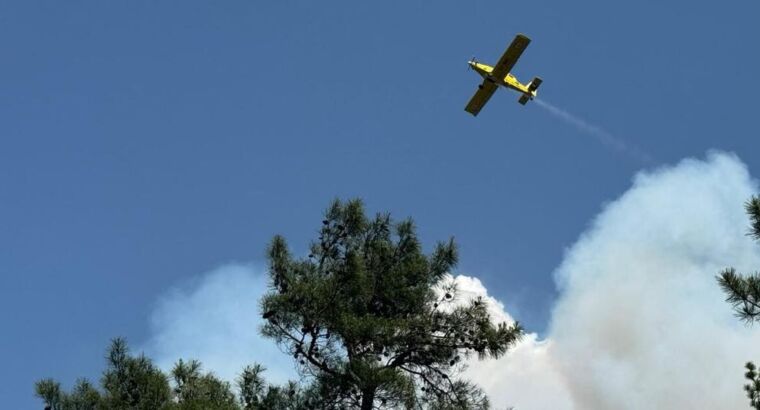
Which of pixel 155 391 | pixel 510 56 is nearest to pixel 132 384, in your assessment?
pixel 155 391

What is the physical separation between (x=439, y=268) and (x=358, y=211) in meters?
2.21

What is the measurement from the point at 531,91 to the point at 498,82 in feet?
6.99

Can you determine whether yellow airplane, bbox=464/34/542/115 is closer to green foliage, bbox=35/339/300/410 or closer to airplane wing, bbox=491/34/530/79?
airplane wing, bbox=491/34/530/79

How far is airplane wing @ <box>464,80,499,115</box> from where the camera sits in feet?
140

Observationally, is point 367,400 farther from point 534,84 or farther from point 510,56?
point 534,84

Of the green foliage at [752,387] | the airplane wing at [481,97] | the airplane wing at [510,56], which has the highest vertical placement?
the airplane wing at [481,97]

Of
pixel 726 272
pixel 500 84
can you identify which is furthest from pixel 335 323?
pixel 500 84

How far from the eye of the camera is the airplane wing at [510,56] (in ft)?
127

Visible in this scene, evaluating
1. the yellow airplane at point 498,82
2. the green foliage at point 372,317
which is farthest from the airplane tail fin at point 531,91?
the green foliage at point 372,317

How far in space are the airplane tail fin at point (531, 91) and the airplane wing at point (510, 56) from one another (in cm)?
198

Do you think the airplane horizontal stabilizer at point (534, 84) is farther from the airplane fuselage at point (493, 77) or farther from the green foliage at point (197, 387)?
the green foliage at point (197, 387)

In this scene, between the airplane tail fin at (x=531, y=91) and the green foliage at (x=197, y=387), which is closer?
the green foliage at (x=197, y=387)

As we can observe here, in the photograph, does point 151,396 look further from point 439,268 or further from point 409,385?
point 439,268

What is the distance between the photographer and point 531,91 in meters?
43.5
